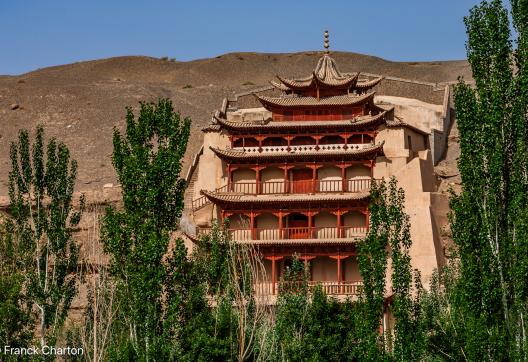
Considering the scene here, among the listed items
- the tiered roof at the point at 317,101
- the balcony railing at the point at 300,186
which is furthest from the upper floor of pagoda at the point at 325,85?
the balcony railing at the point at 300,186

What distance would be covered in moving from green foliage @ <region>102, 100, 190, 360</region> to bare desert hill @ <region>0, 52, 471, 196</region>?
1775 centimetres

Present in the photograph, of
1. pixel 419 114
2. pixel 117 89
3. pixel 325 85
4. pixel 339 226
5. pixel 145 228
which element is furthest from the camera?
pixel 117 89

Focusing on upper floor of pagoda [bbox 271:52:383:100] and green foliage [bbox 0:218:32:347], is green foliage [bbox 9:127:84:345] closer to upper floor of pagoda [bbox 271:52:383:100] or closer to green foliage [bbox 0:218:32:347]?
green foliage [bbox 0:218:32:347]

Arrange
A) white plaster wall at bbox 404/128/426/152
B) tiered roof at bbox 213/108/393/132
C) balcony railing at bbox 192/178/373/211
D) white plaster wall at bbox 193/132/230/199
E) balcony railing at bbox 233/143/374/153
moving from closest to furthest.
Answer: balcony railing at bbox 192/178/373/211, balcony railing at bbox 233/143/374/153, tiered roof at bbox 213/108/393/132, white plaster wall at bbox 193/132/230/199, white plaster wall at bbox 404/128/426/152

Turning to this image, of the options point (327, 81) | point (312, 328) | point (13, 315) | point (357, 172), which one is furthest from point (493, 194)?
point (327, 81)

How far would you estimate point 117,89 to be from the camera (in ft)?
220

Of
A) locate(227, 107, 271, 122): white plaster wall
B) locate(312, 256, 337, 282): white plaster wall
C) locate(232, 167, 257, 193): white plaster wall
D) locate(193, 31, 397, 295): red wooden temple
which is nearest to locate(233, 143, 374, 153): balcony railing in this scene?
locate(193, 31, 397, 295): red wooden temple

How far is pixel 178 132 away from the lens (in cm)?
2920

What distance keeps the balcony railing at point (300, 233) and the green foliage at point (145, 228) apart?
30.5ft

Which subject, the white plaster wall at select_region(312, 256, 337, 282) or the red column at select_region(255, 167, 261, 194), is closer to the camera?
the white plaster wall at select_region(312, 256, 337, 282)

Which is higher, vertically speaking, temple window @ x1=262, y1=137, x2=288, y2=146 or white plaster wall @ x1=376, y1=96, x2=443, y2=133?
white plaster wall @ x1=376, y1=96, x2=443, y2=133

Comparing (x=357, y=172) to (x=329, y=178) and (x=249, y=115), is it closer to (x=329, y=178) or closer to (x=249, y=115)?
(x=329, y=178)

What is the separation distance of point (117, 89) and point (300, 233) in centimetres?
3124

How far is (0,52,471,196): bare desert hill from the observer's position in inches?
2265
